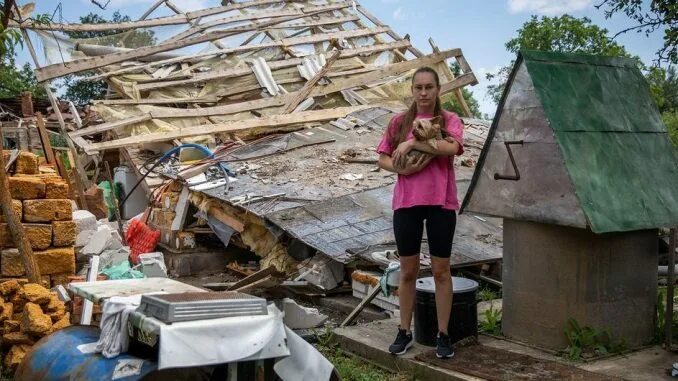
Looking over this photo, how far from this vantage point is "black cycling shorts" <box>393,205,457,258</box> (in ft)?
18.5

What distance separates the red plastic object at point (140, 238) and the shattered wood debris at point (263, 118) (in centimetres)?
23

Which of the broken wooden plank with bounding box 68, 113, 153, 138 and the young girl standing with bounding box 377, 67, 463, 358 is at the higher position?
the broken wooden plank with bounding box 68, 113, 153, 138

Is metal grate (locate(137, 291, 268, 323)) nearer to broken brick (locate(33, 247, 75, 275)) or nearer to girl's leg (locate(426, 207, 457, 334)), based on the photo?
girl's leg (locate(426, 207, 457, 334))

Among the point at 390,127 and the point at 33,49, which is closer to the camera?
the point at 390,127

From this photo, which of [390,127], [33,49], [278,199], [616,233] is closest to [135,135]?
[33,49]

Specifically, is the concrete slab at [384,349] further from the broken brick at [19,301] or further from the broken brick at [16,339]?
the broken brick at [19,301]

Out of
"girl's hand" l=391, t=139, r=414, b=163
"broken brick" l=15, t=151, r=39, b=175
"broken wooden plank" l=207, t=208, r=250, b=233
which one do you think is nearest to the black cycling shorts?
"girl's hand" l=391, t=139, r=414, b=163

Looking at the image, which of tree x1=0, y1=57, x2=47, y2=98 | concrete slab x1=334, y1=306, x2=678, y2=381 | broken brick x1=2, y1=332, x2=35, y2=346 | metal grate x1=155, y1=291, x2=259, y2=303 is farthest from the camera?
tree x1=0, y1=57, x2=47, y2=98

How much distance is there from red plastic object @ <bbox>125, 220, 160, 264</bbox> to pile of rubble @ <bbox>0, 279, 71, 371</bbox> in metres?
5.58

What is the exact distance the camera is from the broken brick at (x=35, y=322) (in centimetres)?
602

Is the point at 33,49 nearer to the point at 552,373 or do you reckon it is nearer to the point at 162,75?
the point at 162,75

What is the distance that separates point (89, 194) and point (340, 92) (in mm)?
5754

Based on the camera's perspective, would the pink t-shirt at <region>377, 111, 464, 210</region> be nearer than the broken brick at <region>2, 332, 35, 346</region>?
Yes

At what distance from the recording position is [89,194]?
49.3ft
